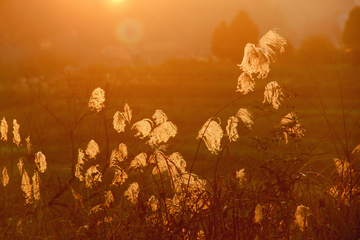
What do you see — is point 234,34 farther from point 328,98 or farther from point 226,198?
point 226,198

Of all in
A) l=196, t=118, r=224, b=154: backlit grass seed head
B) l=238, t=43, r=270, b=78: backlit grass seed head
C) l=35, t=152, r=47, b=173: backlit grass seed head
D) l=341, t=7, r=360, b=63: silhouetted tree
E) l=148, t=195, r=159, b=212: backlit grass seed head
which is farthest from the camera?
l=341, t=7, r=360, b=63: silhouetted tree

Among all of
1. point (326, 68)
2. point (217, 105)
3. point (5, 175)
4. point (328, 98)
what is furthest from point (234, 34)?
point (5, 175)

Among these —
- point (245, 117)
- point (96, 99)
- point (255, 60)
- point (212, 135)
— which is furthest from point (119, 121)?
point (255, 60)

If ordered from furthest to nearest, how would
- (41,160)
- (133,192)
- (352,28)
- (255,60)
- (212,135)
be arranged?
1. (352,28)
2. (41,160)
3. (133,192)
4. (212,135)
5. (255,60)

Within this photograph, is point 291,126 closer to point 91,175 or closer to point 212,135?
point 212,135

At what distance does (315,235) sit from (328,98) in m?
17.8

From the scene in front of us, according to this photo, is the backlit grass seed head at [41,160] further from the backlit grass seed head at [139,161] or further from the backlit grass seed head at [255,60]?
the backlit grass seed head at [255,60]

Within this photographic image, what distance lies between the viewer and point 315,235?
168cm

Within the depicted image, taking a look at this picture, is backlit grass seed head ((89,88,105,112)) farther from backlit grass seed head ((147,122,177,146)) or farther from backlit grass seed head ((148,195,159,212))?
backlit grass seed head ((148,195,159,212))

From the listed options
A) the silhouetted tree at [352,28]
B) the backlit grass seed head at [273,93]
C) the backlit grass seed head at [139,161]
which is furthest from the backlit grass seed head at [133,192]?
the silhouetted tree at [352,28]

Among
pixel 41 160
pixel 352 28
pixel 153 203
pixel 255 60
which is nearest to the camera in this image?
pixel 255 60

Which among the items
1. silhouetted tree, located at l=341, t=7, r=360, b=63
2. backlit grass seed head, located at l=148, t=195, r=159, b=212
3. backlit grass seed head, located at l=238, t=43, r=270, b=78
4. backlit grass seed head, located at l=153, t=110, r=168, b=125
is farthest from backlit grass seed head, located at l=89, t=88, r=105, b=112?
silhouetted tree, located at l=341, t=7, r=360, b=63

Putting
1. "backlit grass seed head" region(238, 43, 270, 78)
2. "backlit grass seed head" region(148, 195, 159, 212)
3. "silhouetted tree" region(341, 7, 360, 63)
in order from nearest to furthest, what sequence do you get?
"backlit grass seed head" region(238, 43, 270, 78)
"backlit grass seed head" region(148, 195, 159, 212)
"silhouetted tree" region(341, 7, 360, 63)

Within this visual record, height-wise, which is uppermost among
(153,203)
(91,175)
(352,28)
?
(352,28)
